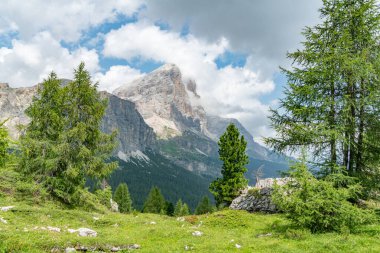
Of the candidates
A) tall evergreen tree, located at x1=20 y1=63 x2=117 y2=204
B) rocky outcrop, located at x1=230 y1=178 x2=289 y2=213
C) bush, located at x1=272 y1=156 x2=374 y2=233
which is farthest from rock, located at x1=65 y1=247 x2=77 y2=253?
rocky outcrop, located at x1=230 y1=178 x2=289 y2=213

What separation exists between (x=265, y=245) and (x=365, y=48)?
17500 mm

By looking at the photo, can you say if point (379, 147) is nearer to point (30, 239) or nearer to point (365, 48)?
point (365, 48)

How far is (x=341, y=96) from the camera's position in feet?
79.5

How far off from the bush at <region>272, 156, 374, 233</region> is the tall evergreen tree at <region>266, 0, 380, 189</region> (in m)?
3.88

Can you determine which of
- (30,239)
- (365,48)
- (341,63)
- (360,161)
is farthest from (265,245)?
(365,48)

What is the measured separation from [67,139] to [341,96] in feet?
80.6

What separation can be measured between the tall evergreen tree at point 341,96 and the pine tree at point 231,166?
66.1 feet

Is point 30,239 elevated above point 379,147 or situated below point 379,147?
below

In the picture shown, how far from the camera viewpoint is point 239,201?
3566 centimetres

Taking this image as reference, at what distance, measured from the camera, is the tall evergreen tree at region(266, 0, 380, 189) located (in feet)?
74.6

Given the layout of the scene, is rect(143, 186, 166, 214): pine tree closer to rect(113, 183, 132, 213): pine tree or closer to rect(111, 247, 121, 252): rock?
rect(113, 183, 132, 213): pine tree

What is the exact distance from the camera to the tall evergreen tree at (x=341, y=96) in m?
22.8

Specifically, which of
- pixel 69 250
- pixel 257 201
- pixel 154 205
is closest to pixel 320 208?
pixel 69 250

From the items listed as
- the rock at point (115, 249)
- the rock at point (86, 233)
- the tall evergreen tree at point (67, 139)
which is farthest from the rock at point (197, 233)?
the tall evergreen tree at point (67, 139)
